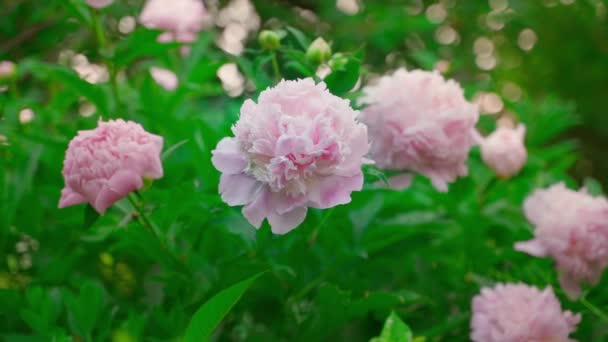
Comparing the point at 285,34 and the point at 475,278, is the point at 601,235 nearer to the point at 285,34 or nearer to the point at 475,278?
the point at 475,278

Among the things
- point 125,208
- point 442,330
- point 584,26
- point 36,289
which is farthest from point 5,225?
point 584,26

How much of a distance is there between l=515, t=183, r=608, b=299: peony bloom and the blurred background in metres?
0.31

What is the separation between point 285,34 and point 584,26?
7.34ft

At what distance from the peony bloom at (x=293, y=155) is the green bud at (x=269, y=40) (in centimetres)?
14

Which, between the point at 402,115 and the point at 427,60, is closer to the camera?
the point at 402,115

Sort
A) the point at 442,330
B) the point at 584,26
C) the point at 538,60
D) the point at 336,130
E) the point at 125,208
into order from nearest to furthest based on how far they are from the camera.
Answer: the point at 336,130
the point at 125,208
the point at 442,330
the point at 584,26
the point at 538,60

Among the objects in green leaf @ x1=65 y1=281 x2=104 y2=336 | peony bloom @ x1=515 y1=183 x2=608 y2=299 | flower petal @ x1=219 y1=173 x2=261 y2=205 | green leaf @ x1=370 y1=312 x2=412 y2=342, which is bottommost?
green leaf @ x1=65 y1=281 x2=104 y2=336

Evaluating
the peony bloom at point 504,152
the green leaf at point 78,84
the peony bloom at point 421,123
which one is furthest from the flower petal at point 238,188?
the peony bloom at point 504,152

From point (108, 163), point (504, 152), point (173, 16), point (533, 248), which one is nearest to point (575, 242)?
point (533, 248)

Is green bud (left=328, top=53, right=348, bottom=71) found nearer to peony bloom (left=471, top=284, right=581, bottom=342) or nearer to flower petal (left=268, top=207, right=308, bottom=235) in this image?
flower petal (left=268, top=207, right=308, bottom=235)

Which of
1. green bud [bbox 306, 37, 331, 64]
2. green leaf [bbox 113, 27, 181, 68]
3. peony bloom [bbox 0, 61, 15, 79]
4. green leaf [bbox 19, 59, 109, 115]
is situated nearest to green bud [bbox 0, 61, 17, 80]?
peony bloom [bbox 0, 61, 15, 79]

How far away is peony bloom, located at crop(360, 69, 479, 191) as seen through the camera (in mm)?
720

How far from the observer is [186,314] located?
0.72 m

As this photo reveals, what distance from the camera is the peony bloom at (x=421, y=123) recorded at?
0.72 m
